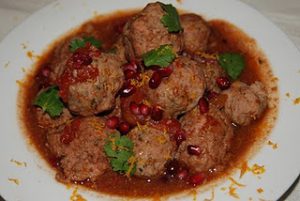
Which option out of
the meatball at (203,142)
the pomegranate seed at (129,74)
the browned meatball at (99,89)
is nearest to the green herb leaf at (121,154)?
the browned meatball at (99,89)

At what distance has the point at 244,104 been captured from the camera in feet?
20.0

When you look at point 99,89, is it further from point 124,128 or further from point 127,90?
point 124,128

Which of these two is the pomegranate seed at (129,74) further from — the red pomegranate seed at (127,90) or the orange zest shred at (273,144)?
the orange zest shred at (273,144)

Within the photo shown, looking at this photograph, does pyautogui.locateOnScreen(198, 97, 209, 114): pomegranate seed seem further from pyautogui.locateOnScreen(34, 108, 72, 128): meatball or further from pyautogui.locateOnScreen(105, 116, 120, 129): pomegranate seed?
pyautogui.locateOnScreen(34, 108, 72, 128): meatball

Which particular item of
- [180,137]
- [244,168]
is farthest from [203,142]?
[244,168]

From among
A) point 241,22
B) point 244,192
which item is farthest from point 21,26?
point 244,192

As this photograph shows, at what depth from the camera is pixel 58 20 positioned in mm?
7277

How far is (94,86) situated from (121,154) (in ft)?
2.51

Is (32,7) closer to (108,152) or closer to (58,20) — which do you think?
(58,20)

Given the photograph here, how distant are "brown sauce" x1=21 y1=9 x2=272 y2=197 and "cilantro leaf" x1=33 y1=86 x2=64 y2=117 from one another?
10.4 inches

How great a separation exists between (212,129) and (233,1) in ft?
7.34

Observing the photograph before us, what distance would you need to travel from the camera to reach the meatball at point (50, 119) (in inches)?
247

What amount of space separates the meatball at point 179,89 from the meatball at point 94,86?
0.40 m

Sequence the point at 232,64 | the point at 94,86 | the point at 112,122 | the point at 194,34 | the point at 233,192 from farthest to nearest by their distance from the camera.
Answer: the point at 194,34
the point at 232,64
the point at 112,122
the point at 94,86
the point at 233,192
